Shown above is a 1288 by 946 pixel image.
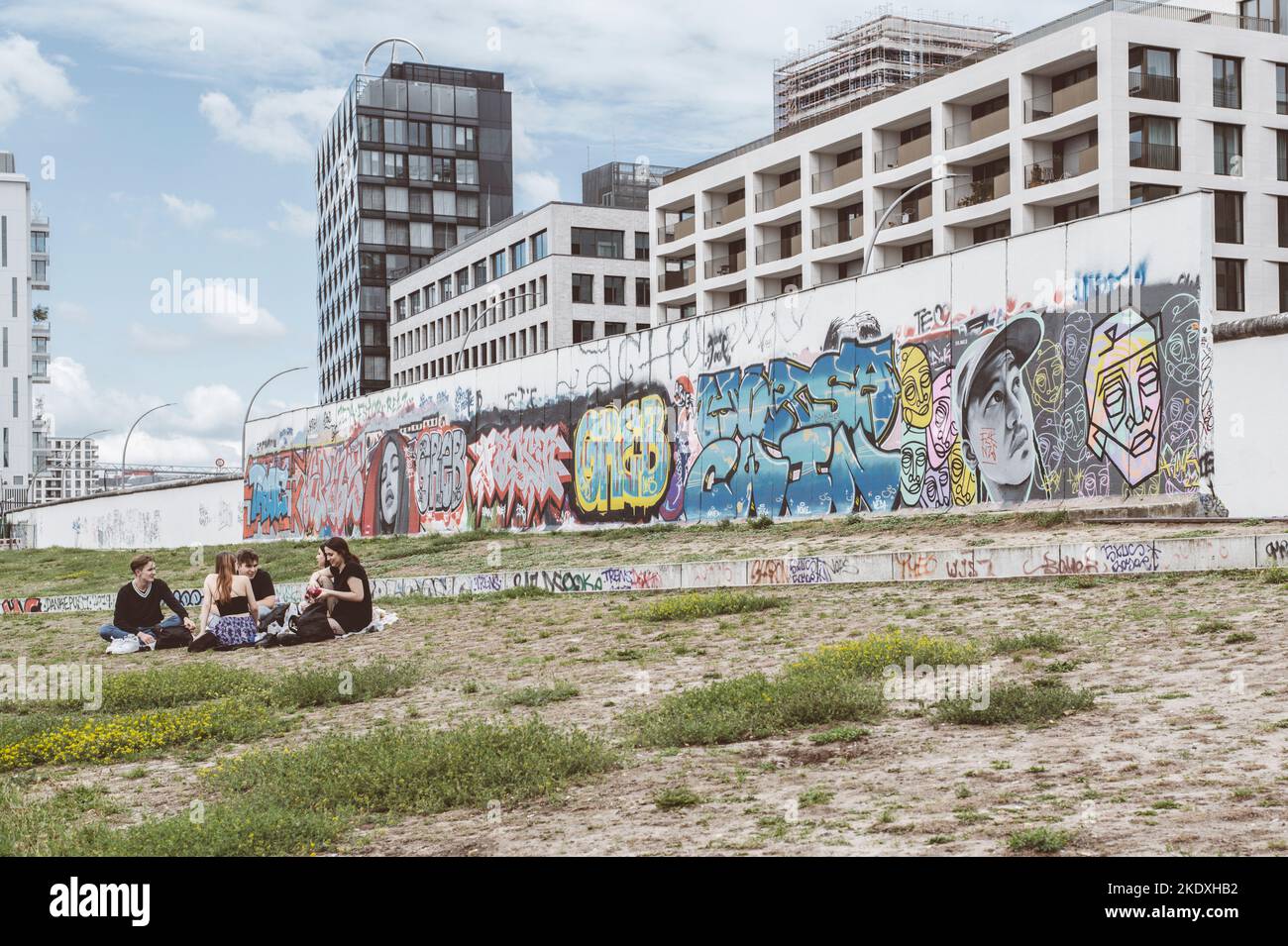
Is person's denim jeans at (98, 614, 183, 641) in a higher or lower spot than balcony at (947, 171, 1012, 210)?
lower

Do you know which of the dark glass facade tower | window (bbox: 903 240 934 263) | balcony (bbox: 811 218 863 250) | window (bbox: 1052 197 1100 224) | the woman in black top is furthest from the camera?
the dark glass facade tower

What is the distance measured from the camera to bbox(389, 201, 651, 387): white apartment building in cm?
8025

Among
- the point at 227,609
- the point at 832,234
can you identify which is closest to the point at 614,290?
the point at 832,234

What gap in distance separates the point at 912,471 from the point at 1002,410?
2077mm

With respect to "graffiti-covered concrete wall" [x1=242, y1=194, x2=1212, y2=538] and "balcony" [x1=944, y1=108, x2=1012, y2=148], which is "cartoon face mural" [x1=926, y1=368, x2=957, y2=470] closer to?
"graffiti-covered concrete wall" [x1=242, y1=194, x2=1212, y2=538]

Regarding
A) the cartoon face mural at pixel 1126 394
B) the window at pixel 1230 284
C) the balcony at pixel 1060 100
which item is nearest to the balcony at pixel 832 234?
the balcony at pixel 1060 100

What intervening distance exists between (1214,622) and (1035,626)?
1.49 meters

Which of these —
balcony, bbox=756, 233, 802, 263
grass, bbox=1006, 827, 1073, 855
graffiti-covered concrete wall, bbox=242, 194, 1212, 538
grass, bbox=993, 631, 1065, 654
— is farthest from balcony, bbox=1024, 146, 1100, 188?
grass, bbox=1006, 827, 1073, 855

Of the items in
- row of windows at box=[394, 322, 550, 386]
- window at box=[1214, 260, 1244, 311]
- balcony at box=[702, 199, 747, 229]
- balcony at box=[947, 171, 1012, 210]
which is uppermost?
balcony at box=[702, 199, 747, 229]

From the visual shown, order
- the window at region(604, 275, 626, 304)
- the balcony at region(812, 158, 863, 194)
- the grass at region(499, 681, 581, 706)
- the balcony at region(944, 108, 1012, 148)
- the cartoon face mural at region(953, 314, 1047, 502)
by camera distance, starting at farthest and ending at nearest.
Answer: the window at region(604, 275, 626, 304) → the balcony at region(812, 158, 863, 194) → the balcony at region(944, 108, 1012, 148) → the cartoon face mural at region(953, 314, 1047, 502) → the grass at region(499, 681, 581, 706)

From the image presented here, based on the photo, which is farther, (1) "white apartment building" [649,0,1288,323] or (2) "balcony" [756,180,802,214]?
(2) "balcony" [756,180,802,214]

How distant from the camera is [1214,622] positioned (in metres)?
10.3

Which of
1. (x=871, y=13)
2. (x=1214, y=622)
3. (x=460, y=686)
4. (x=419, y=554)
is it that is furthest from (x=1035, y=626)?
(x=871, y=13)
